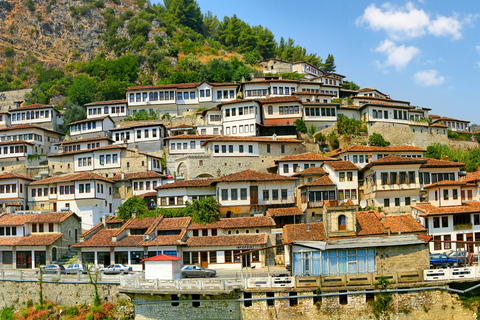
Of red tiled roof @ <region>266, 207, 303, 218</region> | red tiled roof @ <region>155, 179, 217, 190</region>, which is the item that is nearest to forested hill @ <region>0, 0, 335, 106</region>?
red tiled roof @ <region>155, 179, 217, 190</region>

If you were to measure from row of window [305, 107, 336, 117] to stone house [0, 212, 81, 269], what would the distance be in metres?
36.3

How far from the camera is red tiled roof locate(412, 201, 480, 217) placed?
4556cm

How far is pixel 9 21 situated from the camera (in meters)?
128

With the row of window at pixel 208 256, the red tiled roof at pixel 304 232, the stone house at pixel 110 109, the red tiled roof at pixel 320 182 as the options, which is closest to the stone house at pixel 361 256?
the red tiled roof at pixel 304 232

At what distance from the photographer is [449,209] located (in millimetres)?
46656

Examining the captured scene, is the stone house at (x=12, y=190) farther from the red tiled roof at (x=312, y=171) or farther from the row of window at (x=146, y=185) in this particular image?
the red tiled roof at (x=312, y=171)

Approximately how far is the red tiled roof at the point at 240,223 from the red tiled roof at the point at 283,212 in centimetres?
118

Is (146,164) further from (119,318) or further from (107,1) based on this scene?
(107,1)

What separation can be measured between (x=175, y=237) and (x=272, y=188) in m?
12.3

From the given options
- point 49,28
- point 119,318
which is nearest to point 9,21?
point 49,28

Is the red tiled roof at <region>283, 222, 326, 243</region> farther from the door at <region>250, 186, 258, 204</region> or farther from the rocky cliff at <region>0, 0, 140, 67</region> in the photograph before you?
the rocky cliff at <region>0, 0, 140, 67</region>

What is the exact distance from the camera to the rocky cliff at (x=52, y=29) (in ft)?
417

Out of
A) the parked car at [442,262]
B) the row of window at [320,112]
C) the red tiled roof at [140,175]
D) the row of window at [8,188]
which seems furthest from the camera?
the row of window at [320,112]

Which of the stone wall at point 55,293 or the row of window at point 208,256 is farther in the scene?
the row of window at point 208,256
